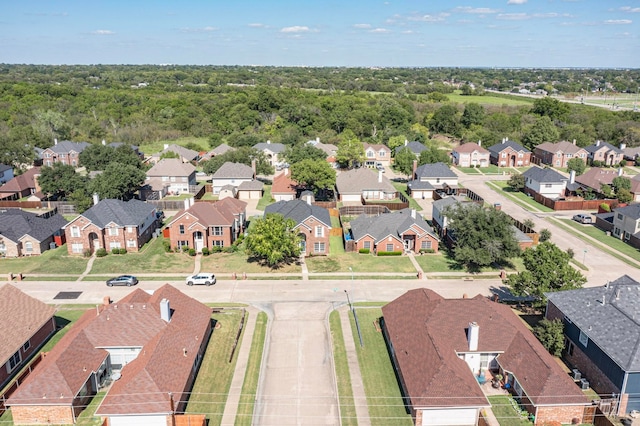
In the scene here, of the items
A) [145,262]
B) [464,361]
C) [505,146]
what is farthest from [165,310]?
[505,146]

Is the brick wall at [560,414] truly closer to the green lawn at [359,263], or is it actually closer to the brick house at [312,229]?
the green lawn at [359,263]

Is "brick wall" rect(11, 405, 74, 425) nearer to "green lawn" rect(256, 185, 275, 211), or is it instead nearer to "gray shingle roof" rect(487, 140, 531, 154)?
"green lawn" rect(256, 185, 275, 211)

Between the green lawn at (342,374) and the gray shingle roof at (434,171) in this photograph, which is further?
the gray shingle roof at (434,171)

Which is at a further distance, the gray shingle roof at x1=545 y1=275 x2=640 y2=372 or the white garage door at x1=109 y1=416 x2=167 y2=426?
the gray shingle roof at x1=545 y1=275 x2=640 y2=372

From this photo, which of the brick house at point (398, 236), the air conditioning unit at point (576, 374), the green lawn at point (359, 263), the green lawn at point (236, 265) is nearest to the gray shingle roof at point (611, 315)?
the air conditioning unit at point (576, 374)

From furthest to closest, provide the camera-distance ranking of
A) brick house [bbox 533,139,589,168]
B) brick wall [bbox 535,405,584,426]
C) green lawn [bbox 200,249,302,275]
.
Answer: brick house [bbox 533,139,589,168] < green lawn [bbox 200,249,302,275] < brick wall [bbox 535,405,584,426]

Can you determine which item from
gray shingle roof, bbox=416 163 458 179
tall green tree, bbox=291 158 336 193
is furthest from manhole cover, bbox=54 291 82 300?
gray shingle roof, bbox=416 163 458 179
